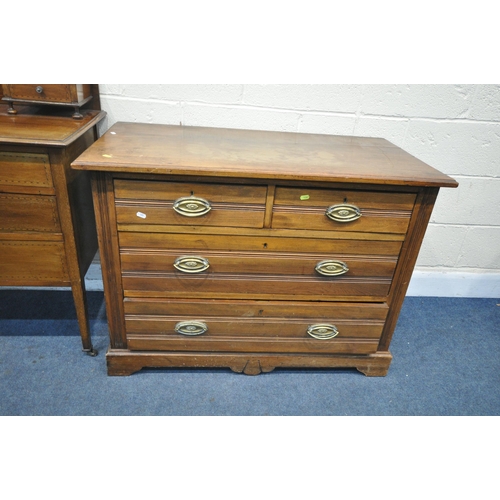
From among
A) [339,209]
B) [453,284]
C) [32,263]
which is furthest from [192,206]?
[453,284]

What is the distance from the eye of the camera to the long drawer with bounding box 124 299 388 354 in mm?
1423

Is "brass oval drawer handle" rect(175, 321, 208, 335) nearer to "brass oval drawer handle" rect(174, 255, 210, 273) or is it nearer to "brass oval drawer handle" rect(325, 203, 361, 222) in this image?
"brass oval drawer handle" rect(174, 255, 210, 273)

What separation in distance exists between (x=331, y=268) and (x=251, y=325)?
0.38 meters

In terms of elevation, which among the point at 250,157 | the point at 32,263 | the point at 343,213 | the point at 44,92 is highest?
the point at 44,92

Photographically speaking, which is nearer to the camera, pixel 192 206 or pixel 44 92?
pixel 192 206

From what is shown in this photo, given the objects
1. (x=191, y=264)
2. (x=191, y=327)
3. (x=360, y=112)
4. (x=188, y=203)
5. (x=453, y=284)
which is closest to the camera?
(x=188, y=203)

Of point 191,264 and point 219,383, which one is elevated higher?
point 191,264

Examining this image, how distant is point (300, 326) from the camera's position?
149 centimetres

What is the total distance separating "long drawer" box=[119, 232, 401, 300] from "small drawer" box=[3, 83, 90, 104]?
570mm

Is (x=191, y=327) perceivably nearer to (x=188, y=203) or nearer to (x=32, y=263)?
(x=188, y=203)

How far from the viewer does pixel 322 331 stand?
4.91ft

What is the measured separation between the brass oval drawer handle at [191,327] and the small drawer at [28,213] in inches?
21.7

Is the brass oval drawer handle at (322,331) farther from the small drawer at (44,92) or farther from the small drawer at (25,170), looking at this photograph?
the small drawer at (44,92)

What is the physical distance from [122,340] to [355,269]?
0.93 meters
